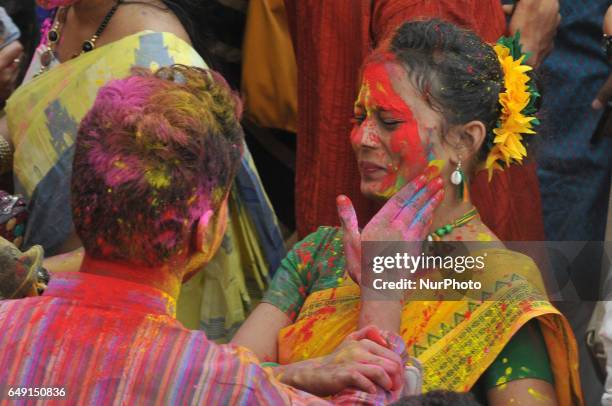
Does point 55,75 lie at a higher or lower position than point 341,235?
higher

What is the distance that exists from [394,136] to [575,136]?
1.30m

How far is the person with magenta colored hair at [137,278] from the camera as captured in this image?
6.36 feet

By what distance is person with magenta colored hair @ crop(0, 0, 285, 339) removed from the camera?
332cm

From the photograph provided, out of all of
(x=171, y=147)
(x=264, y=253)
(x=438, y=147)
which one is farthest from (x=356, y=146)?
(x=171, y=147)

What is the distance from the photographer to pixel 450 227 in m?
2.96

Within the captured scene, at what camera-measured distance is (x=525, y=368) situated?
2.64m

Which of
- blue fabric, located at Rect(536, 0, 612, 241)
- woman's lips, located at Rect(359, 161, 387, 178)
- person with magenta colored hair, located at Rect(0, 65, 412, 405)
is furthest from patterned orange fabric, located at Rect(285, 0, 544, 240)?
person with magenta colored hair, located at Rect(0, 65, 412, 405)

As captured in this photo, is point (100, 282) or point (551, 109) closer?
point (100, 282)

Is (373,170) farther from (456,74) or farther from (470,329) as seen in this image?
(470,329)

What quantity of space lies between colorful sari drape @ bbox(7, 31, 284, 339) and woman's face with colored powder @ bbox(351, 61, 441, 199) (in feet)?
1.65

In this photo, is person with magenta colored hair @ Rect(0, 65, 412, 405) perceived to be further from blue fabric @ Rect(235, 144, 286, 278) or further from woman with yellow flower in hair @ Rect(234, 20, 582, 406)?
blue fabric @ Rect(235, 144, 286, 278)

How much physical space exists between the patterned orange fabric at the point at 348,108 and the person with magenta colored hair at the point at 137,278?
4.86 ft

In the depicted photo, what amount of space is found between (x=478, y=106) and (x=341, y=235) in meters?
0.50

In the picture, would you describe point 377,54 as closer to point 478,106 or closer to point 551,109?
point 478,106
